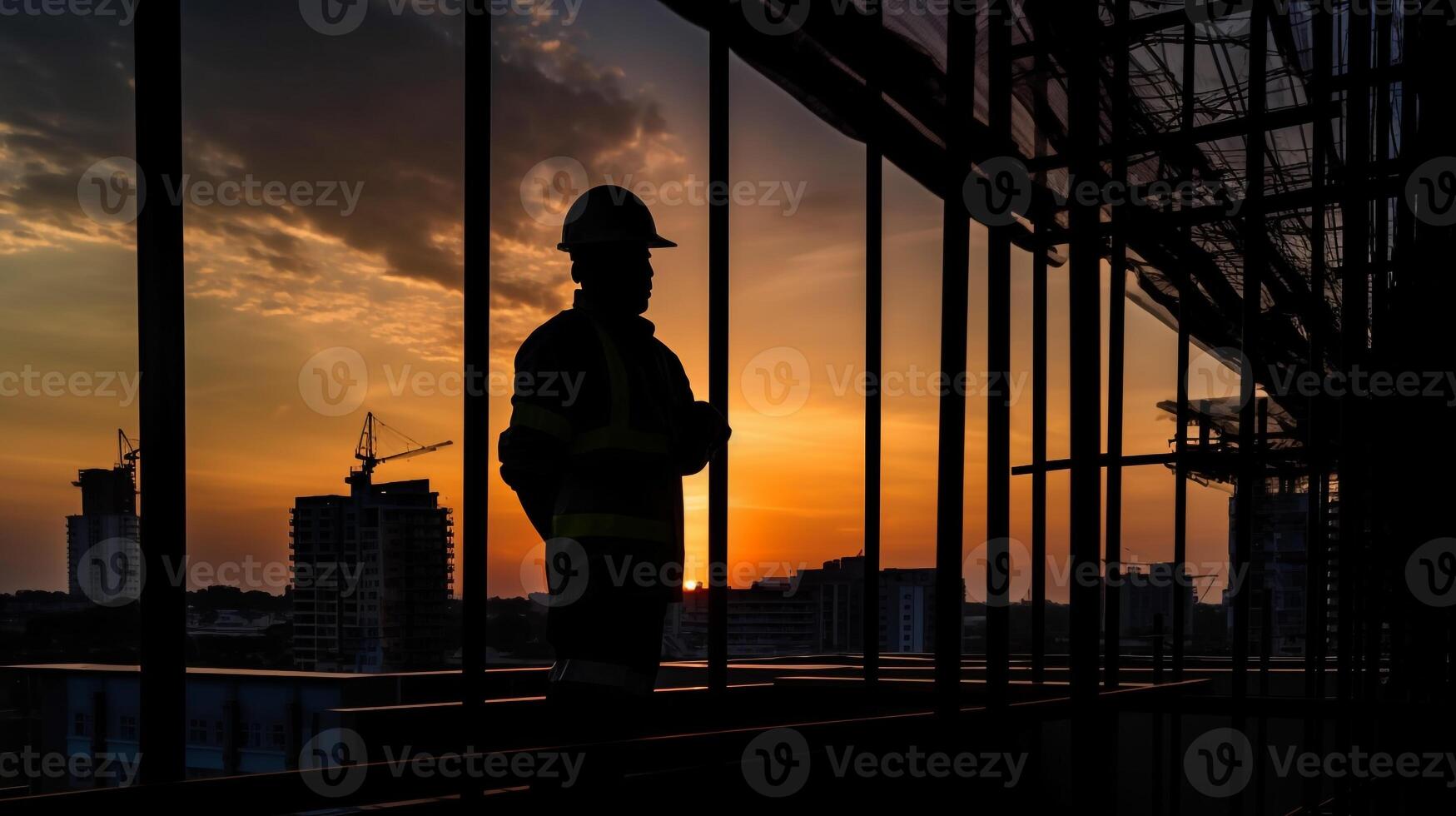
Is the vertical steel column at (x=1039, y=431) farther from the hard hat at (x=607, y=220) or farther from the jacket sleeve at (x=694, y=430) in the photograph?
the hard hat at (x=607, y=220)

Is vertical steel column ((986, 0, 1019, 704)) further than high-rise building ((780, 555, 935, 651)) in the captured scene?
No

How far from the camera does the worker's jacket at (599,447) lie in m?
2.22

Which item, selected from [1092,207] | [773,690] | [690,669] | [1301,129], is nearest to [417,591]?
[690,669]

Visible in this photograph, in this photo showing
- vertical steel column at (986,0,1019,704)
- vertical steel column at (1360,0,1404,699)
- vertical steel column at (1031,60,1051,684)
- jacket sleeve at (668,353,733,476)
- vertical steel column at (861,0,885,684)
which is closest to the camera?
jacket sleeve at (668,353,733,476)

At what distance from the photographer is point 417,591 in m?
8.37

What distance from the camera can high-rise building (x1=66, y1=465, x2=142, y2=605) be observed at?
2.07 m

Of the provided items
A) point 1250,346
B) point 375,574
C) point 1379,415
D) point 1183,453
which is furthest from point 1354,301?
point 375,574

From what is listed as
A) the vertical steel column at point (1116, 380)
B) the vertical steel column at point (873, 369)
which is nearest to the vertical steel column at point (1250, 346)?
the vertical steel column at point (1116, 380)

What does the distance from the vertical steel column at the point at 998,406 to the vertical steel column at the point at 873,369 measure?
1.47 ft

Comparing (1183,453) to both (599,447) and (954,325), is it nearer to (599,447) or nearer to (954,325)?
(954,325)

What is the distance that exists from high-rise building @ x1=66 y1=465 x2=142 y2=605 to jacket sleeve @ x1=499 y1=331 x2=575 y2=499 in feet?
2.15

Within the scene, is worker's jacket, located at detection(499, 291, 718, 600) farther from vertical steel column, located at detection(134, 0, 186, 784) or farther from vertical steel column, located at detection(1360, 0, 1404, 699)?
vertical steel column, located at detection(1360, 0, 1404, 699)

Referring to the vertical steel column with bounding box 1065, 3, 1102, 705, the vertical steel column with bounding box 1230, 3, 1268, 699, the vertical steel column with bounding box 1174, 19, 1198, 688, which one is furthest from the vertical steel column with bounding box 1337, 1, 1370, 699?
the vertical steel column with bounding box 1065, 3, 1102, 705

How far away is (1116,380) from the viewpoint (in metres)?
5.71
